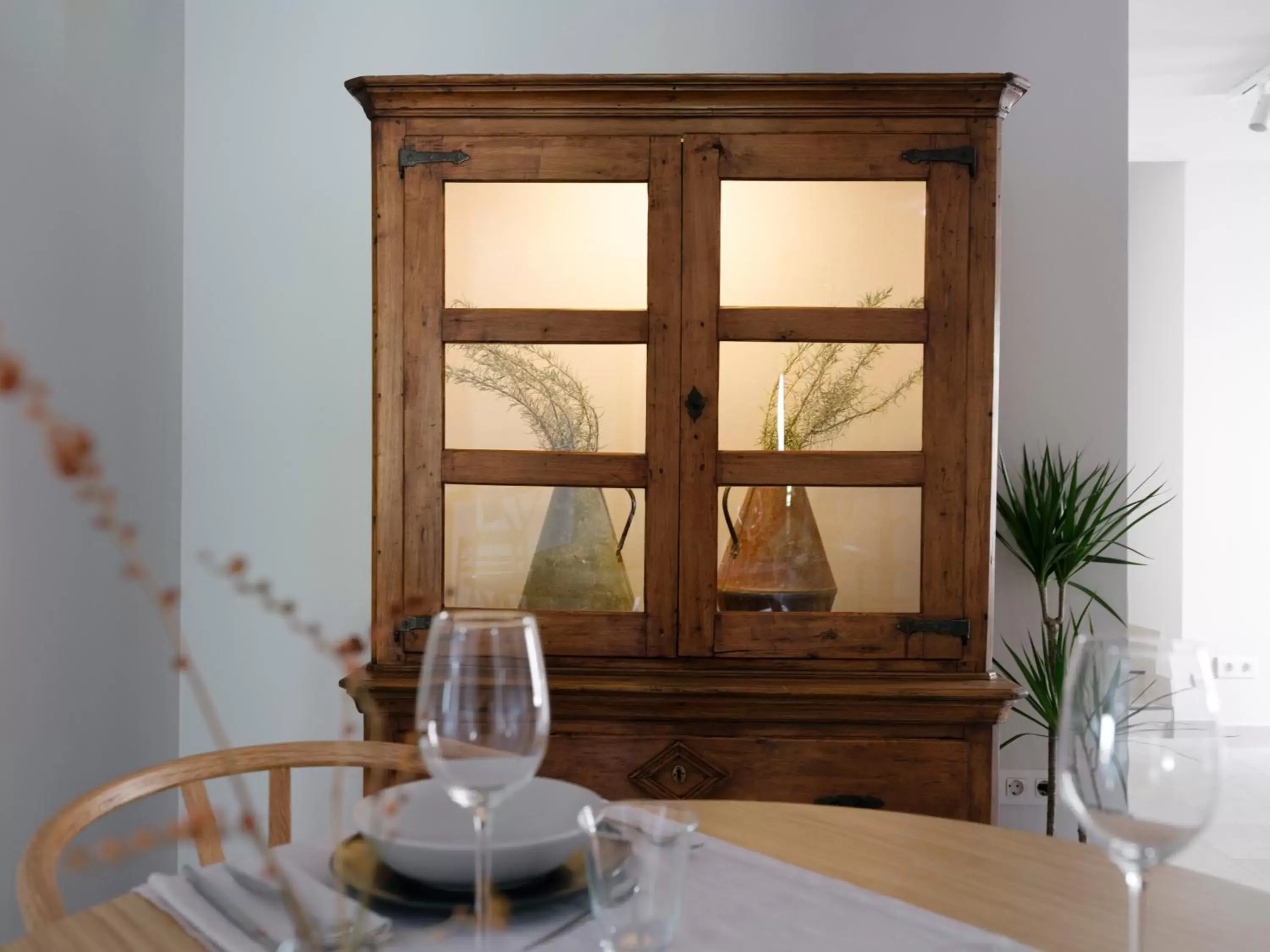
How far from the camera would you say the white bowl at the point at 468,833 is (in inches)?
32.8

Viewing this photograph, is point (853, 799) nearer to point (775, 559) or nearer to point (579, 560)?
point (775, 559)

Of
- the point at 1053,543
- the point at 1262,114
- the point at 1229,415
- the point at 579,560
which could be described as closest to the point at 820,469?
the point at 579,560

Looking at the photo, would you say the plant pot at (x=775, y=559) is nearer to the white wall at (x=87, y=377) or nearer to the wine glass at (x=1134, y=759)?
the white wall at (x=87, y=377)

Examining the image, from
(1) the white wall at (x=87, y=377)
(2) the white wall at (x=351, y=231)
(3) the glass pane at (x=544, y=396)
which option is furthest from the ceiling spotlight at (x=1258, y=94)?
(1) the white wall at (x=87, y=377)

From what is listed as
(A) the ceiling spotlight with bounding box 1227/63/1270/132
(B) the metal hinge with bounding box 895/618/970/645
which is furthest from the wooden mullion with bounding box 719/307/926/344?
(A) the ceiling spotlight with bounding box 1227/63/1270/132

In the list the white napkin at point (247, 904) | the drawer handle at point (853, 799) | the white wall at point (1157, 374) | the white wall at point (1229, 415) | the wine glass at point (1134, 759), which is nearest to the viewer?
the wine glass at point (1134, 759)

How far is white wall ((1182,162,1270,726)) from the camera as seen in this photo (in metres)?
5.41

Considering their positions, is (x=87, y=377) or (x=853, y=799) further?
(x=87, y=377)

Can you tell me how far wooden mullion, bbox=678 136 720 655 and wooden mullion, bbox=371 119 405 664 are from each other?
54 cm

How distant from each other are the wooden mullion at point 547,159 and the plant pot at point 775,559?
25.9 inches

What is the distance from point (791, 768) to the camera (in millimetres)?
2082

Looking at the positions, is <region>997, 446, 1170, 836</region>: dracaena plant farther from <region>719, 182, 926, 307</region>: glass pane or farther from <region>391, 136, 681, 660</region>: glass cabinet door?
<region>391, 136, 681, 660</region>: glass cabinet door

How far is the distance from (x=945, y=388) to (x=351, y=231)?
1517mm

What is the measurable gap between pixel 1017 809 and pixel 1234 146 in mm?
3760
